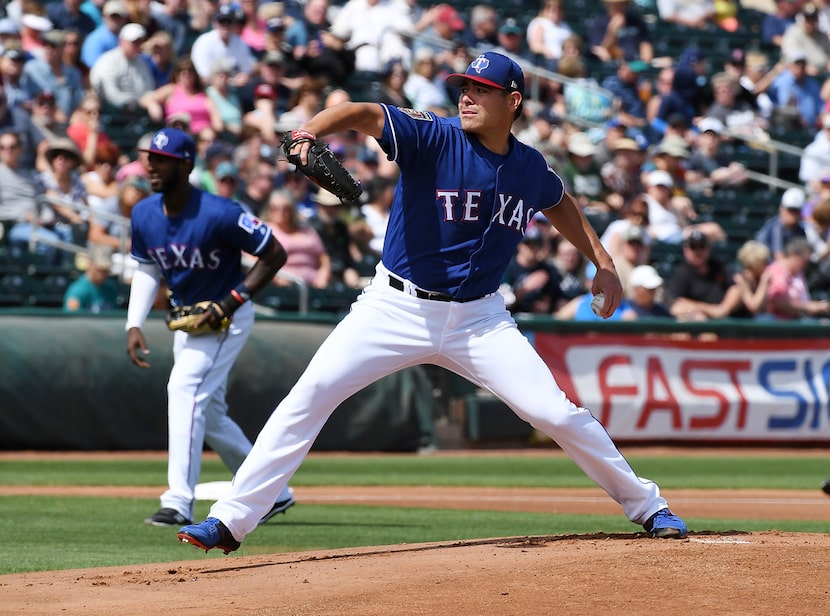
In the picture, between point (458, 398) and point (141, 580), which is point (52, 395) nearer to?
point (458, 398)

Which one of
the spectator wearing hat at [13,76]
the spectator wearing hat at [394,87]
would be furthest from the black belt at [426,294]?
the spectator wearing hat at [394,87]

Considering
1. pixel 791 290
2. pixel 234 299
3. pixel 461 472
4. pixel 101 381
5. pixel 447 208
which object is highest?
pixel 447 208

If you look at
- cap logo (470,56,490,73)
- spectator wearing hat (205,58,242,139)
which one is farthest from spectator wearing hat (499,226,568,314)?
cap logo (470,56,490,73)

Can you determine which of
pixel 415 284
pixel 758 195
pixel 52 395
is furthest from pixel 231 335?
pixel 758 195

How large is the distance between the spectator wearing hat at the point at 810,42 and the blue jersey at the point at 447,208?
658 inches

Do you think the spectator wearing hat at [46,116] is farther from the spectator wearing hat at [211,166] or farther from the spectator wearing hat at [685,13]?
the spectator wearing hat at [685,13]

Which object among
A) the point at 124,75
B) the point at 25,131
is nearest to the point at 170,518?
the point at 25,131

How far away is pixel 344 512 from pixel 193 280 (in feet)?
6.29

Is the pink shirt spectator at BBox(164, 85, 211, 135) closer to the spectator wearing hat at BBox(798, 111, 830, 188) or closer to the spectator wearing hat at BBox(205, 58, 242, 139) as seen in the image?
the spectator wearing hat at BBox(205, 58, 242, 139)

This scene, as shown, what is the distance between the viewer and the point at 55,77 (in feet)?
48.2

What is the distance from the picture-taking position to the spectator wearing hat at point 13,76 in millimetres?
13984

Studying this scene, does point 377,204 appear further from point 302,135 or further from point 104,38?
point 302,135

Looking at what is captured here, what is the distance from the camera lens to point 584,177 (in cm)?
1689

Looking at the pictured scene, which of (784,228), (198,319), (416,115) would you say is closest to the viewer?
(416,115)
